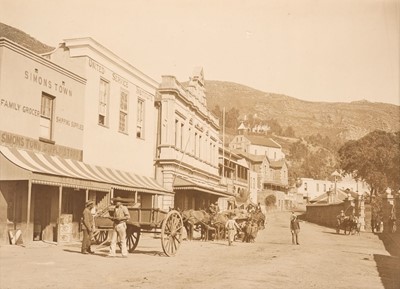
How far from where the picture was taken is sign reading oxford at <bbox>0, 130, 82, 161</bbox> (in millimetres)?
10750

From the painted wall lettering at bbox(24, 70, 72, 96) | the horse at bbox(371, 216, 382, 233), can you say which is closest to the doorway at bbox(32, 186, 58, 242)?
the painted wall lettering at bbox(24, 70, 72, 96)

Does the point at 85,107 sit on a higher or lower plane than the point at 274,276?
higher

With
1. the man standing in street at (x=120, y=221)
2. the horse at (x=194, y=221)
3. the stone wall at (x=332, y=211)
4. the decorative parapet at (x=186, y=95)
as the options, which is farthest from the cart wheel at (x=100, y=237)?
the stone wall at (x=332, y=211)

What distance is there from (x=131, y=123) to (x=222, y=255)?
7349 millimetres

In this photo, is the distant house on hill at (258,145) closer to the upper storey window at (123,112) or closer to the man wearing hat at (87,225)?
the upper storey window at (123,112)

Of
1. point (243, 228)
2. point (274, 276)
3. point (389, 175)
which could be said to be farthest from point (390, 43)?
point (389, 175)

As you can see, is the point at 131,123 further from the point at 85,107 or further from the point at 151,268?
the point at 151,268

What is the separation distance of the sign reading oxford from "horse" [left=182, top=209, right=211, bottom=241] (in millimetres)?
4318

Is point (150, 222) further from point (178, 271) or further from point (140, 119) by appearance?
point (140, 119)

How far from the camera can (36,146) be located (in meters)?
12.0

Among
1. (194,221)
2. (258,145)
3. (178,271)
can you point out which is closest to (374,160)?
(194,221)

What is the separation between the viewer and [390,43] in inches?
345

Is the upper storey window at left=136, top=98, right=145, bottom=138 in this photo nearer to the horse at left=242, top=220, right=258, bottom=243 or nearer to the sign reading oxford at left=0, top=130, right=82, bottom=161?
the sign reading oxford at left=0, top=130, right=82, bottom=161

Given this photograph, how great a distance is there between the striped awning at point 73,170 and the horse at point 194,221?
5.38ft
